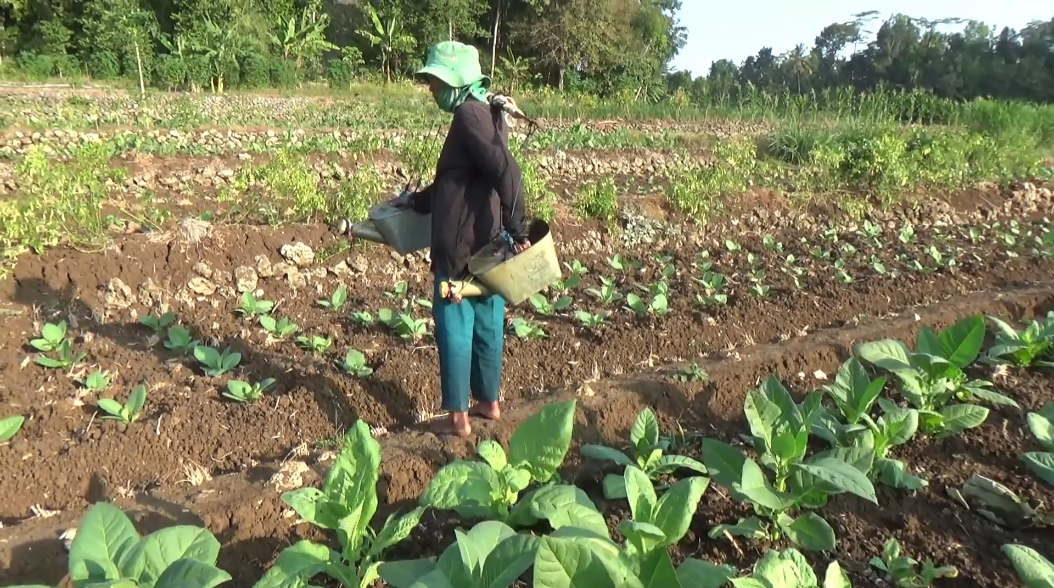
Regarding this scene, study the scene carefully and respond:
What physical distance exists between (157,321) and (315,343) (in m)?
0.96

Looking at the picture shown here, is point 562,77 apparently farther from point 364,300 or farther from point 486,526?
point 486,526

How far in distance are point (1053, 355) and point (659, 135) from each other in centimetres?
922

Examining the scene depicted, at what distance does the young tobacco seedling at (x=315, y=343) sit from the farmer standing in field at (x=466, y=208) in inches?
43.0

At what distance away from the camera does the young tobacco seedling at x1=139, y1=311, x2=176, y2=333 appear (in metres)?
3.97

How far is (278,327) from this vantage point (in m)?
3.96

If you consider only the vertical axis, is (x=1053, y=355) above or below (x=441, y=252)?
below

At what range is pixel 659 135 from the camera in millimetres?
12531

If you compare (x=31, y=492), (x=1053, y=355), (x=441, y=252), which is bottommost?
(x=31, y=492)

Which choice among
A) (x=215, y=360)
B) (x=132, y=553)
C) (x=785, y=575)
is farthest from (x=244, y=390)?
(x=785, y=575)

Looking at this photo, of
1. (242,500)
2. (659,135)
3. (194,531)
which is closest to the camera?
(194,531)

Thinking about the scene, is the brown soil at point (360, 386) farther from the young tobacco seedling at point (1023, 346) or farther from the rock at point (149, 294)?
the young tobacco seedling at point (1023, 346)

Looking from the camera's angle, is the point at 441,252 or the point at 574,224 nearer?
the point at 441,252

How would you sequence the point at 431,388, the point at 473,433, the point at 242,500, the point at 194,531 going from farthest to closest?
the point at 431,388
the point at 473,433
the point at 242,500
the point at 194,531

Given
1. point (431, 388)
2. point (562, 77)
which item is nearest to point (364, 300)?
point (431, 388)
